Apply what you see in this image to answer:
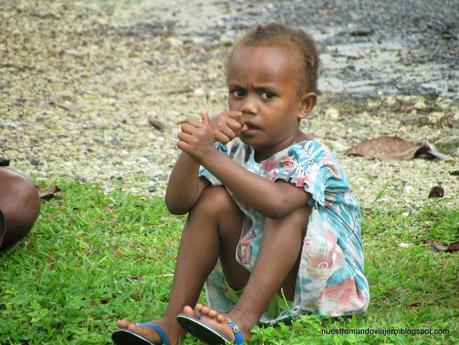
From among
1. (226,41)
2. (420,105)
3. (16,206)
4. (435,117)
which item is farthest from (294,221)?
(226,41)

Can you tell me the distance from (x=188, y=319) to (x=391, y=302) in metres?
1.09

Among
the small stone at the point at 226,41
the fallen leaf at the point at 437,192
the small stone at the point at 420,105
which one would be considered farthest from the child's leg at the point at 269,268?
the small stone at the point at 226,41

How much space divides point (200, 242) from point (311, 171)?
52cm

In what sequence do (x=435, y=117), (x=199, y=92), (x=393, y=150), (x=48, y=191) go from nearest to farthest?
(x=48, y=191)
(x=393, y=150)
(x=435, y=117)
(x=199, y=92)

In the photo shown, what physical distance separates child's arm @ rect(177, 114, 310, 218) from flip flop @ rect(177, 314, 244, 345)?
1.50ft

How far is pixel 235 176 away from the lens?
3.49 meters

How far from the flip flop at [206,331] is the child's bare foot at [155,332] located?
168 millimetres

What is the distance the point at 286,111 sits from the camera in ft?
12.3

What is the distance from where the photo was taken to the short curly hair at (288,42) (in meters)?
3.74

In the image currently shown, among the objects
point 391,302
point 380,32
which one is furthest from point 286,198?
point 380,32

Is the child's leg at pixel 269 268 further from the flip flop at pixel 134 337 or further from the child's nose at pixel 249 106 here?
the child's nose at pixel 249 106

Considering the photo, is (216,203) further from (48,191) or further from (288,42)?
(48,191)

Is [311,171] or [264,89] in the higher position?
[264,89]

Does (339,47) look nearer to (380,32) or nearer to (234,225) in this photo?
(380,32)
